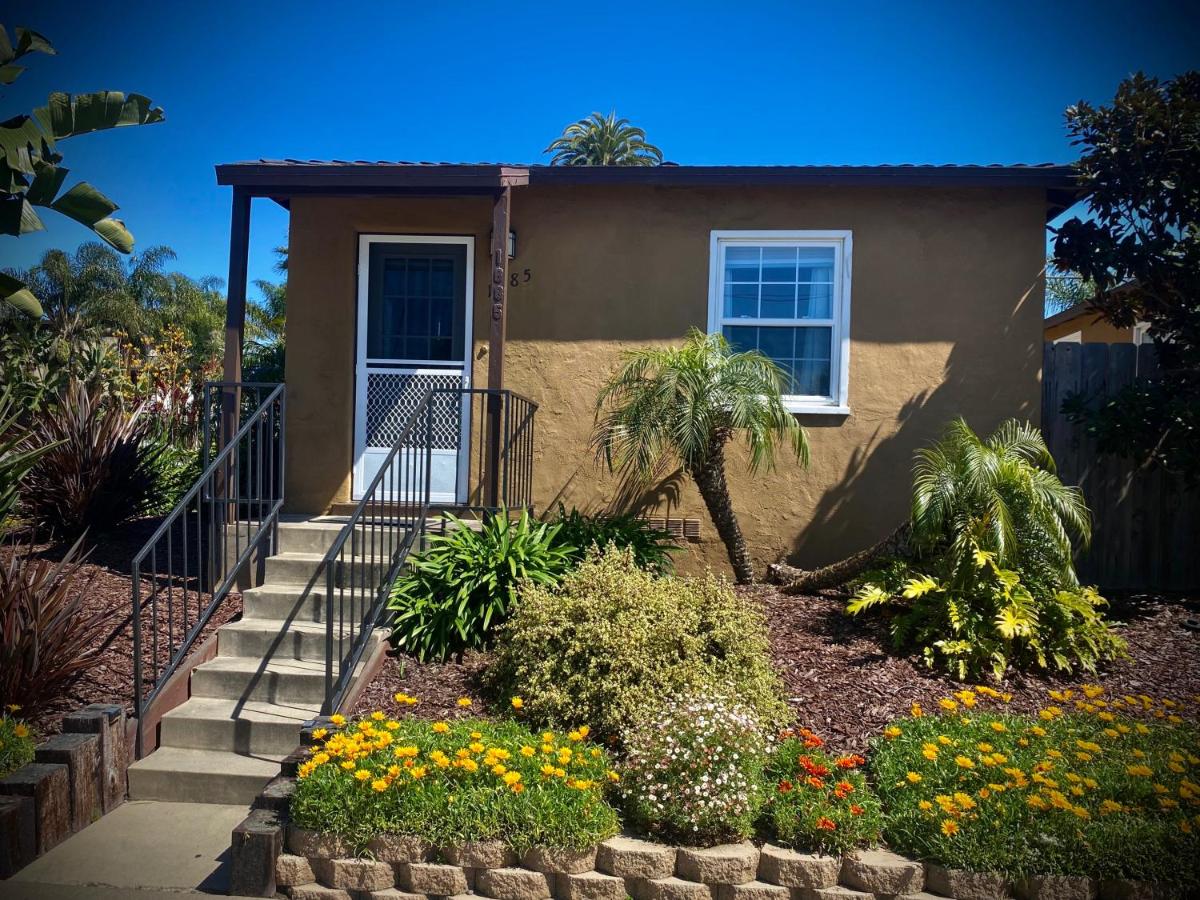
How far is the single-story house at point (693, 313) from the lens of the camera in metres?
7.64

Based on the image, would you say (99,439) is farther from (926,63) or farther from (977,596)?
(926,63)

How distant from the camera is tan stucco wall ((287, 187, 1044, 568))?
7.65 meters

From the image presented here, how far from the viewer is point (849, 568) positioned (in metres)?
6.54

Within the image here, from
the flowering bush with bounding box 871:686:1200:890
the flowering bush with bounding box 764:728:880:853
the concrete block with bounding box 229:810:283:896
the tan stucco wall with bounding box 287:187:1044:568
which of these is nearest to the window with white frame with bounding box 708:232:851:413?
the tan stucco wall with bounding box 287:187:1044:568

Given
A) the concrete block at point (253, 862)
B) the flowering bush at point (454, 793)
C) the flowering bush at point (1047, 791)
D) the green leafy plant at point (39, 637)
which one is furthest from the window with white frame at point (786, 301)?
the concrete block at point (253, 862)

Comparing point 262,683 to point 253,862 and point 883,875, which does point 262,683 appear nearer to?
point 253,862

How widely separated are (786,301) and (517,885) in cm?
559

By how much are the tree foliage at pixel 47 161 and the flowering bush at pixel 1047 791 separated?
18.2ft

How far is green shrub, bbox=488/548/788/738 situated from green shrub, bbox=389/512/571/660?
0.85 feet

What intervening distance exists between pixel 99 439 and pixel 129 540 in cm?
98

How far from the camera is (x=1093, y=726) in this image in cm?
459

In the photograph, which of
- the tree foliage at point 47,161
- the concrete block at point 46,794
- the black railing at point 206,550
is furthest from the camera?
the tree foliage at point 47,161

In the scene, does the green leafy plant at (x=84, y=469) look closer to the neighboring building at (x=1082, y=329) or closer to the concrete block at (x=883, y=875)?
the concrete block at (x=883, y=875)

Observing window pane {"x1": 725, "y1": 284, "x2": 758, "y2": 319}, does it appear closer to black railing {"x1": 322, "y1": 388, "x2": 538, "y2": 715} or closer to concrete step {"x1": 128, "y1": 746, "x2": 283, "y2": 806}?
black railing {"x1": 322, "y1": 388, "x2": 538, "y2": 715}
